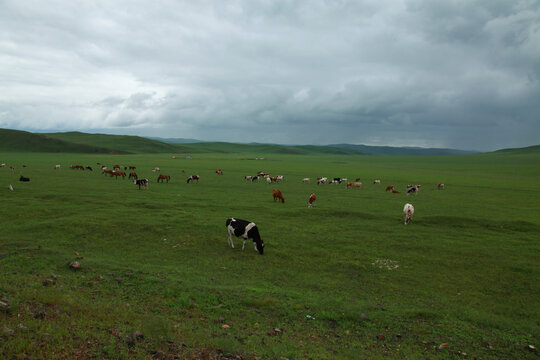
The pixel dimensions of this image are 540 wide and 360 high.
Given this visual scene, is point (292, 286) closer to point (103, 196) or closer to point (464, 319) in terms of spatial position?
point (464, 319)

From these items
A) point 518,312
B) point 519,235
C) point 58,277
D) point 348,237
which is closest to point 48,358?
point 58,277

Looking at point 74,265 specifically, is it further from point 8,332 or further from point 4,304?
point 8,332

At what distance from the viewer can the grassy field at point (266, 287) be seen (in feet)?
22.5

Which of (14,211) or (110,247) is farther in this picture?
(14,211)

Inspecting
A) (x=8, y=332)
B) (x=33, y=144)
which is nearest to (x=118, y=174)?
(x=8, y=332)

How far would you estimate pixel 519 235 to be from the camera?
1895 cm

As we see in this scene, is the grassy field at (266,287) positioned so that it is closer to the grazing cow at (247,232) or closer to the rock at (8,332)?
the rock at (8,332)

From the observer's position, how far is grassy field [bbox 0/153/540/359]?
686cm

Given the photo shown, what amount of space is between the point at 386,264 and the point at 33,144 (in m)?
174

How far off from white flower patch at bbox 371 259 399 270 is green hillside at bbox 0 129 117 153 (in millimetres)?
162013

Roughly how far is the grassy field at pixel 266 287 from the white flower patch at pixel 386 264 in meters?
0.05

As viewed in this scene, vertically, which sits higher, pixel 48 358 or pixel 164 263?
pixel 48 358

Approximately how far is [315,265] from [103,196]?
72.4ft

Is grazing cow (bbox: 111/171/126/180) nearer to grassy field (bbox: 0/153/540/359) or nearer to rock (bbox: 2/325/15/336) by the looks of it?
grassy field (bbox: 0/153/540/359)
